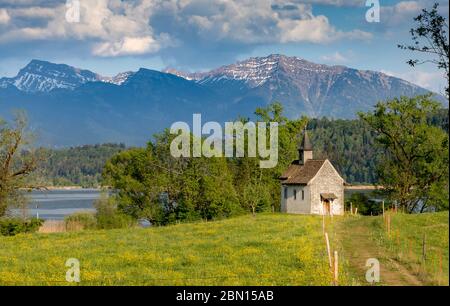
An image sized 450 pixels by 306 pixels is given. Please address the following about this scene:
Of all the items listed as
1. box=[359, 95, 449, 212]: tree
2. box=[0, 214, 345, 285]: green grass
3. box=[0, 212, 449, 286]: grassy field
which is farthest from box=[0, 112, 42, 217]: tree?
box=[359, 95, 449, 212]: tree

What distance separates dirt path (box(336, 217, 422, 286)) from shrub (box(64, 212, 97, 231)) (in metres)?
34.6

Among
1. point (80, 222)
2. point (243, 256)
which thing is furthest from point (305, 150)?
point (243, 256)

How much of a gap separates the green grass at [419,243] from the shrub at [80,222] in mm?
34059

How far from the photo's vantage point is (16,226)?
61.6 metres

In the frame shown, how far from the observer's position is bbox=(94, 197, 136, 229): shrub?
74.7 metres

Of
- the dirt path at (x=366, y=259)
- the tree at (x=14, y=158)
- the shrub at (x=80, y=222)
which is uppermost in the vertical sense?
the tree at (x=14, y=158)

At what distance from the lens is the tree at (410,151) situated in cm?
8175

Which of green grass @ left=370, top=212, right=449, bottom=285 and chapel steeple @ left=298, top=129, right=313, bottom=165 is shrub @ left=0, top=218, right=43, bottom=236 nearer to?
green grass @ left=370, top=212, right=449, bottom=285

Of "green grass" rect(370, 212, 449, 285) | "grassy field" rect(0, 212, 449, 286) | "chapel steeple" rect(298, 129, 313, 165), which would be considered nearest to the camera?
"green grass" rect(370, 212, 449, 285)

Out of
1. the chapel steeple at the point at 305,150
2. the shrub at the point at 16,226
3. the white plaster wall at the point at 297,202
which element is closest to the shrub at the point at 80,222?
the shrub at the point at 16,226

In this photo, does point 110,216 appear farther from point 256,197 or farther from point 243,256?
point 243,256

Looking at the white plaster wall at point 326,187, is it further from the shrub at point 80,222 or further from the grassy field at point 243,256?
the grassy field at point 243,256
